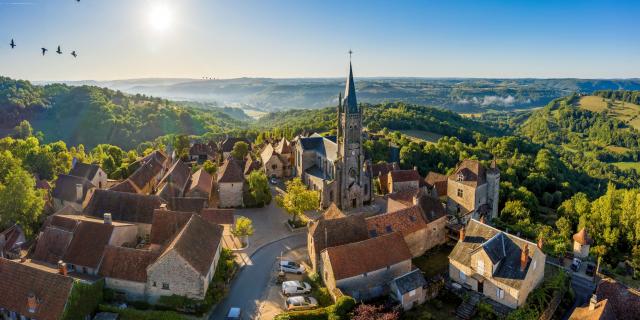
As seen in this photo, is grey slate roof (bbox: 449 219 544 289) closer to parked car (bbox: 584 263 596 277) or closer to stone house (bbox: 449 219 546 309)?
stone house (bbox: 449 219 546 309)

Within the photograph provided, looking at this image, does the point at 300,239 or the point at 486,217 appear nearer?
the point at 300,239

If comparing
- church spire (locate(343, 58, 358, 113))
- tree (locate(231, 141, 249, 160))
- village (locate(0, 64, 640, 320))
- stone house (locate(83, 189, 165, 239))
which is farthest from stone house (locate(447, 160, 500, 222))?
tree (locate(231, 141, 249, 160))

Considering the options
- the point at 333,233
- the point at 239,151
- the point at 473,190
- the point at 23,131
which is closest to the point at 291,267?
the point at 333,233

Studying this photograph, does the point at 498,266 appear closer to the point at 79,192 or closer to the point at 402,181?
the point at 402,181

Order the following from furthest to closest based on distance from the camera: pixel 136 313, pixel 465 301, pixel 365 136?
1. pixel 365 136
2. pixel 465 301
3. pixel 136 313

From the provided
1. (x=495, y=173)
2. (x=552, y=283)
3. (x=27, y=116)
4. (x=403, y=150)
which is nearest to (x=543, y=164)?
(x=403, y=150)

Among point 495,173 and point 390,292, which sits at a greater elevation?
point 495,173

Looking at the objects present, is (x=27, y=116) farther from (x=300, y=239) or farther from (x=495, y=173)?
(x=495, y=173)
